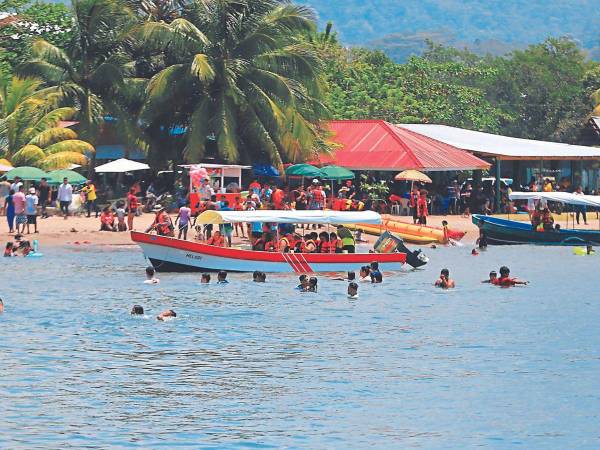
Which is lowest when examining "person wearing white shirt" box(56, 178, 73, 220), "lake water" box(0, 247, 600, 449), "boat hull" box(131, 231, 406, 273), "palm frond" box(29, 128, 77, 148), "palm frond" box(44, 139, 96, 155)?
"lake water" box(0, 247, 600, 449)

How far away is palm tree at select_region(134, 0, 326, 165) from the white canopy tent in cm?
808

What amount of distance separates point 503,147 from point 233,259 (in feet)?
87.8

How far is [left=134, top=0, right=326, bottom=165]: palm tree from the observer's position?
52.2 meters

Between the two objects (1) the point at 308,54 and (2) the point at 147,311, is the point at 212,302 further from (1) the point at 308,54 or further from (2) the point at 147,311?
(1) the point at 308,54

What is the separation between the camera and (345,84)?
7912 centimetres

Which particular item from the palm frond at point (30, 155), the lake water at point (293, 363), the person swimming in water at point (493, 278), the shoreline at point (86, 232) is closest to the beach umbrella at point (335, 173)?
the shoreline at point (86, 232)

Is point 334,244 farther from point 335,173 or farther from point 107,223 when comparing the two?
point 335,173

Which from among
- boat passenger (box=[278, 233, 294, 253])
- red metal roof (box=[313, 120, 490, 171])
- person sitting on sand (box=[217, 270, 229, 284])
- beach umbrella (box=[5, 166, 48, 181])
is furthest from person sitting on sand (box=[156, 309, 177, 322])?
red metal roof (box=[313, 120, 490, 171])

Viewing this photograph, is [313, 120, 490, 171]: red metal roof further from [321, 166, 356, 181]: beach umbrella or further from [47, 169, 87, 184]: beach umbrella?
[47, 169, 87, 184]: beach umbrella

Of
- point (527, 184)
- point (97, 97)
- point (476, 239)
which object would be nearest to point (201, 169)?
point (97, 97)

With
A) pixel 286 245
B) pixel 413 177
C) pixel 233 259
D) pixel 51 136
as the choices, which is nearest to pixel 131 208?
pixel 51 136

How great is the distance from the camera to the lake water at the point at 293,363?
19328 mm

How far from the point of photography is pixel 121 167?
2074 inches

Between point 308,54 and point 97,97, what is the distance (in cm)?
867
